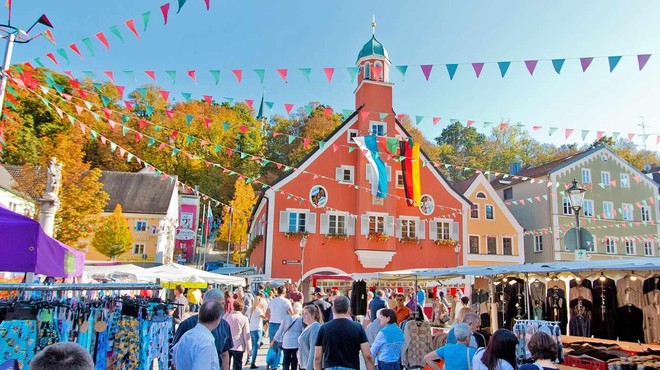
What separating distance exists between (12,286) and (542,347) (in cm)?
555

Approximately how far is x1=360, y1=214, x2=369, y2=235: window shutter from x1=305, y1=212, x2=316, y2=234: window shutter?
2936mm

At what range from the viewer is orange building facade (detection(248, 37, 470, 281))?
101ft

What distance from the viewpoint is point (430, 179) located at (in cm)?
3412

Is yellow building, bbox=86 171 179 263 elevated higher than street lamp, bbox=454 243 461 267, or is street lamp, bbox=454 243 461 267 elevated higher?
yellow building, bbox=86 171 179 263

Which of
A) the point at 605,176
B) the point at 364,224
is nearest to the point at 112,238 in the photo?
the point at 364,224

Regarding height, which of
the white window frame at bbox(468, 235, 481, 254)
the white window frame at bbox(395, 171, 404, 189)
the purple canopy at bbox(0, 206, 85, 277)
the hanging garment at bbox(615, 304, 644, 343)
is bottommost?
the hanging garment at bbox(615, 304, 644, 343)

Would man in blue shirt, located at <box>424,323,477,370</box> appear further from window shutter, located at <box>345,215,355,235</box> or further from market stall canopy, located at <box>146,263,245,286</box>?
window shutter, located at <box>345,215,355,235</box>

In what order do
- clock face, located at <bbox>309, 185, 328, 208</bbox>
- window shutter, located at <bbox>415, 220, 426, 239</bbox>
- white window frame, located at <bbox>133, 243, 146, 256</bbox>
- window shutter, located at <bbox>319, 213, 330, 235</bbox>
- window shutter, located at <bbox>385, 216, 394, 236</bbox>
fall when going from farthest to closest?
white window frame, located at <bbox>133, 243, 146, 256</bbox>
window shutter, located at <bbox>415, 220, 426, 239</bbox>
window shutter, located at <bbox>385, 216, 394, 236</bbox>
clock face, located at <bbox>309, 185, 328, 208</bbox>
window shutter, located at <bbox>319, 213, 330, 235</bbox>

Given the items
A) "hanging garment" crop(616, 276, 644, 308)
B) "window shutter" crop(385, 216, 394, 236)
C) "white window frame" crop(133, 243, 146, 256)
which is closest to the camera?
"hanging garment" crop(616, 276, 644, 308)

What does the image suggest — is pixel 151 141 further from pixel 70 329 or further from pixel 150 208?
pixel 150 208

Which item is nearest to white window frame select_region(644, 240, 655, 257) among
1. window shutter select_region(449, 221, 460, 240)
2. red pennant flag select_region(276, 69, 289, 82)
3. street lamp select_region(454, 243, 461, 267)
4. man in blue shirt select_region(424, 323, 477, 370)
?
street lamp select_region(454, 243, 461, 267)

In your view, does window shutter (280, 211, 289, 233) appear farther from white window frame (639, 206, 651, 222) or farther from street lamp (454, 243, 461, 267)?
white window frame (639, 206, 651, 222)

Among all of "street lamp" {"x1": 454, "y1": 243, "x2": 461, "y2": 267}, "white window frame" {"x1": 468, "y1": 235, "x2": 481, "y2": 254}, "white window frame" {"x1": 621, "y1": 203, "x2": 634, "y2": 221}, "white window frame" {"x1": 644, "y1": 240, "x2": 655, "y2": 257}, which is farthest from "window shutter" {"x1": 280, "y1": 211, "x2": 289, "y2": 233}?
"white window frame" {"x1": 644, "y1": 240, "x2": 655, "y2": 257}

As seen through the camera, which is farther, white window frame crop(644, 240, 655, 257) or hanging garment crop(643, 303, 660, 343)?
white window frame crop(644, 240, 655, 257)
